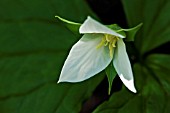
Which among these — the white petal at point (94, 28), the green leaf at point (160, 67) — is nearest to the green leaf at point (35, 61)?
the green leaf at point (160, 67)

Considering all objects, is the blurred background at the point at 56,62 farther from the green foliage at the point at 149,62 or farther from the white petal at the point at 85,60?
the white petal at the point at 85,60

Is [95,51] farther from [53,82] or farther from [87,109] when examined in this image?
[87,109]

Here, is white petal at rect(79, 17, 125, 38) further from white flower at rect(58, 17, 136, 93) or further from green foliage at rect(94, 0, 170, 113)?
green foliage at rect(94, 0, 170, 113)

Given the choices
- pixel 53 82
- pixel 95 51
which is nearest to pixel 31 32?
pixel 53 82

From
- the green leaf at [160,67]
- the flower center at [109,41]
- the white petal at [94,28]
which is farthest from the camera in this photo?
the green leaf at [160,67]

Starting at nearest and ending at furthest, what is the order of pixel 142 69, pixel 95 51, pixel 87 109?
1. pixel 95 51
2. pixel 142 69
3. pixel 87 109

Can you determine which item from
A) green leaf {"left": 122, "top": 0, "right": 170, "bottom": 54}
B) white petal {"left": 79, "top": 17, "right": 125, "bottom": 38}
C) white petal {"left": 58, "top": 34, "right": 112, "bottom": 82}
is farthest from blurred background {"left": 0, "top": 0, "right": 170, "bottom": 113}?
white petal {"left": 79, "top": 17, "right": 125, "bottom": 38}
